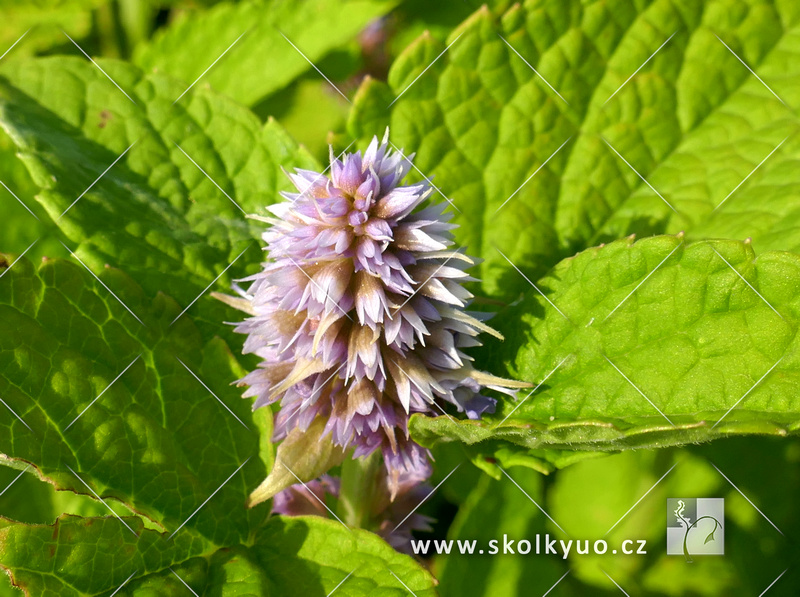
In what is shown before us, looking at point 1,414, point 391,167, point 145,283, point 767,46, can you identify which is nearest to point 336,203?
point 391,167

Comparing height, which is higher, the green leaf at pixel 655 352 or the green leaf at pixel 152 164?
the green leaf at pixel 152 164

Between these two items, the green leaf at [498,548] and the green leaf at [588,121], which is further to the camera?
the green leaf at [498,548]

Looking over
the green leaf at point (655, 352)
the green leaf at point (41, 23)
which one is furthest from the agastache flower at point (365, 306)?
the green leaf at point (41, 23)

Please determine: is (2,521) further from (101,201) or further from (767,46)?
→ (767,46)

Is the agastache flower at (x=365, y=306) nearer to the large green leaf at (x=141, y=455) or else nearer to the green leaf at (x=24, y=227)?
the large green leaf at (x=141, y=455)

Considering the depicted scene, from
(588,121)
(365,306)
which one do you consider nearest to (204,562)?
(365,306)

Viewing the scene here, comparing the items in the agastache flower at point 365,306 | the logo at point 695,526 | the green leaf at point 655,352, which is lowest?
the logo at point 695,526
